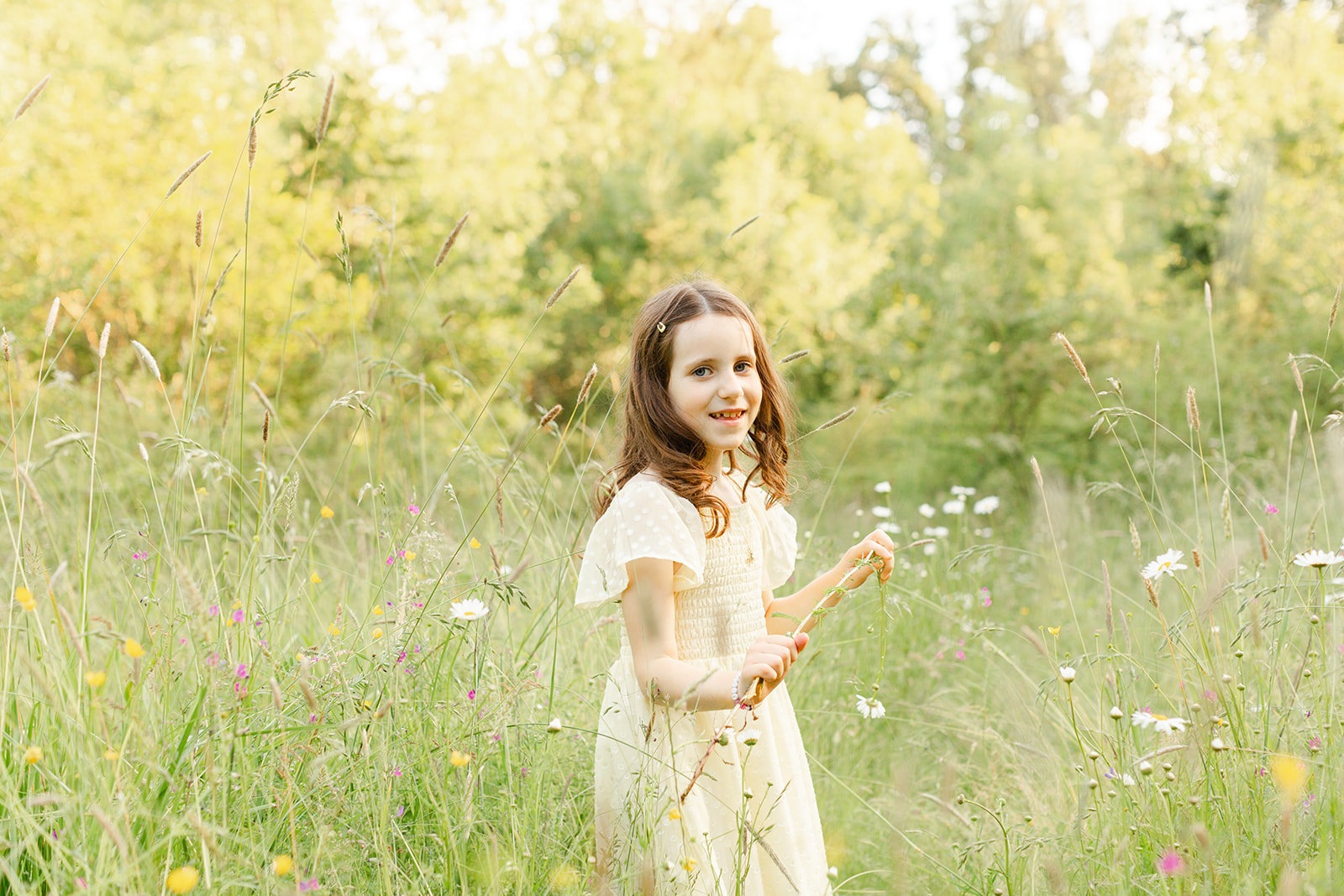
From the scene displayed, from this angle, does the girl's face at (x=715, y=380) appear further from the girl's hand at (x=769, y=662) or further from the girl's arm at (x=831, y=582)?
the girl's hand at (x=769, y=662)

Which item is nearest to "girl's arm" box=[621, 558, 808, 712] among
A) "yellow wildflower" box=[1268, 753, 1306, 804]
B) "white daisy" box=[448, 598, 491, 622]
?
"white daisy" box=[448, 598, 491, 622]

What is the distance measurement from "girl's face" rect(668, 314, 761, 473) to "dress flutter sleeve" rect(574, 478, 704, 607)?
150 millimetres

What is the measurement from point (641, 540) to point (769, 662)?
400 mm

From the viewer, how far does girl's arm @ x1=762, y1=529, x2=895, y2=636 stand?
1.82m

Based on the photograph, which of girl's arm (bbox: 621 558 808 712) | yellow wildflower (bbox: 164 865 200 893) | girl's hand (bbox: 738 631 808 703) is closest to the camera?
yellow wildflower (bbox: 164 865 200 893)

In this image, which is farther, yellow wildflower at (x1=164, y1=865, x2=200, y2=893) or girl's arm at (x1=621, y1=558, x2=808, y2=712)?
girl's arm at (x1=621, y1=558, x2=808, y2=712)

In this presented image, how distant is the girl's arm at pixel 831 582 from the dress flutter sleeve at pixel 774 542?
4 centimetres

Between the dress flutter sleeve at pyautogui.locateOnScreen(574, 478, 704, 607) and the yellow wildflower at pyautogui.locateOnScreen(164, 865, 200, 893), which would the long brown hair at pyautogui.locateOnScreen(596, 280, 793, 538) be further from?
the yellow wildflower at pyautogui.locateOnScreen(164, 865, 200, 893)

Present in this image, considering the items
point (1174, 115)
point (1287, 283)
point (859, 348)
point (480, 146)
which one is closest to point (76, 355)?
point (480, 146)

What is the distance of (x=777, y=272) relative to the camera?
12828 mm

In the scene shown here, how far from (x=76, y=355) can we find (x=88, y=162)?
175cm

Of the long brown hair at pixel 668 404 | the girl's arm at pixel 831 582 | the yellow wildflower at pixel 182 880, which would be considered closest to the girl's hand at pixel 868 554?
the girl's arm at pixel 831 582

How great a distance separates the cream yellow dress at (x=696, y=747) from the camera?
1683 mm

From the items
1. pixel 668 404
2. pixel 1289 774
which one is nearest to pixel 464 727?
pixel 668 404
